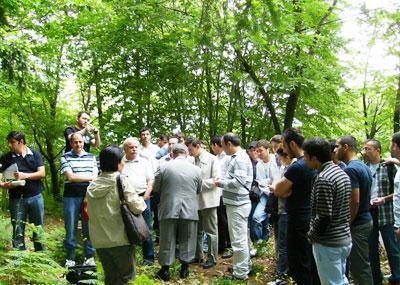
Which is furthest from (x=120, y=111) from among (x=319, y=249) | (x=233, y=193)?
(x=319, y=249)

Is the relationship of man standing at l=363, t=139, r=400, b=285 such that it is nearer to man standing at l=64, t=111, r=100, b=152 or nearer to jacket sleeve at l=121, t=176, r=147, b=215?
jacket sleeve at l=121, t=176, r=147, b=215

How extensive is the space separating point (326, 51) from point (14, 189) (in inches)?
321

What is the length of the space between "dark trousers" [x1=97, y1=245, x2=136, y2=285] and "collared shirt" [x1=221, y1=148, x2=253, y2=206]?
196cm

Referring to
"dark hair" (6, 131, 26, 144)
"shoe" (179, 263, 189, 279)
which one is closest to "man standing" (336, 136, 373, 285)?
"shoe" (179, 263, 189, 279)

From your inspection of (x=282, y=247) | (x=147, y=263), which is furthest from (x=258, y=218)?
(x=147, y=263)

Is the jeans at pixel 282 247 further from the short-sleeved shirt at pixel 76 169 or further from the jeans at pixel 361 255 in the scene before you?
the short-sleeved shirt at pixel 76 169

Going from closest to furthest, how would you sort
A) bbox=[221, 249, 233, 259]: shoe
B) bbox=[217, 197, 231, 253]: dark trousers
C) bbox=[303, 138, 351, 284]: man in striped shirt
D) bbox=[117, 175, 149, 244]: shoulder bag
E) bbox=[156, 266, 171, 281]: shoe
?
bbox=[303, 138, 351, 284]: man in striped shirt < bbox=[117, 175, 149, 244]: shoulder bag < bbox=[156, 266, 171, 281]: shoe < bbox=[221, 249, 233, 259]: shoe < bbox=[217, 197, 231, 253]: dark trousers

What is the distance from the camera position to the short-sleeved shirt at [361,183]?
153 inches

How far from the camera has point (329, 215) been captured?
329cm

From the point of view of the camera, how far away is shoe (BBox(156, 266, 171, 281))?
5.30 metres

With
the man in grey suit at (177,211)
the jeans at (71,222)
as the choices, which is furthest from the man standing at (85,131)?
the man in grey suit at (177,211)

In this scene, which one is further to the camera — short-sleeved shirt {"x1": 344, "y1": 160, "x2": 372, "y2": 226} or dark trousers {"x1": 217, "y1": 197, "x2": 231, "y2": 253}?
dark trousers {"x1": 217, "y1": 197, "x2": 231, "y2": 253}

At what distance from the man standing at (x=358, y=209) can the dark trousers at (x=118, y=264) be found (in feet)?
7.86

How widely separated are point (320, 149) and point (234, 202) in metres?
2.22
